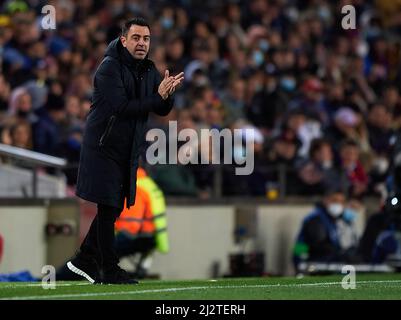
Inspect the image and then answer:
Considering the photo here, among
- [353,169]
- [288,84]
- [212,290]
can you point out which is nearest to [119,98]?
[212,290]

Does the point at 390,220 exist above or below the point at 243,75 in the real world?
below

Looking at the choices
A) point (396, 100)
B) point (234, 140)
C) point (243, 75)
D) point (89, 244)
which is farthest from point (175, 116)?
point (89, 244)

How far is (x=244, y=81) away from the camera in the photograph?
23.1 meters

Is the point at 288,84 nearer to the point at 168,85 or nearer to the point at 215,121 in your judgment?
the point at 215,121

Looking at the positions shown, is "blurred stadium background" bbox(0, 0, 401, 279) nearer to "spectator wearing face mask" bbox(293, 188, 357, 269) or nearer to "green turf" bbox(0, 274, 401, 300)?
"spectator wearing face mask" bbox(293, 188, 357, 269)

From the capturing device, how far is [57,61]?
2088 centimetres

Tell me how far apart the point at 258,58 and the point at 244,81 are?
1.25m

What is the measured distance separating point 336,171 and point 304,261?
180cm

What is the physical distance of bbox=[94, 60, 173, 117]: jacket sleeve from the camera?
11766mm

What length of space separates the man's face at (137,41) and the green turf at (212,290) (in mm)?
1733

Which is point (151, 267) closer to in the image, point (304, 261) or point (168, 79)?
point (304, 261)

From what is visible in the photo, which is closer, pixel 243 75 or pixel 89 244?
pixel 89 244

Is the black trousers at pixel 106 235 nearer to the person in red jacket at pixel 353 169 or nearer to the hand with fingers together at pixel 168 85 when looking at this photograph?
the hand with fingers together at pixel 168 85

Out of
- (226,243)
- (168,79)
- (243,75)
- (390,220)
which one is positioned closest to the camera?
(168,79)
